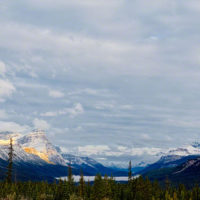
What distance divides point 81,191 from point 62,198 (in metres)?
17.1

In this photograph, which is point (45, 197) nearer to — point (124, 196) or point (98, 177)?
point (98, 177)

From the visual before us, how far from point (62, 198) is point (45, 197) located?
7.10 meters

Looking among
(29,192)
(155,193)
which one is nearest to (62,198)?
(29,192)

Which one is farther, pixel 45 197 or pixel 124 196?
pixel 124 196

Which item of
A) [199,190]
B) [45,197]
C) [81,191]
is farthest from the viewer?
[199,190]

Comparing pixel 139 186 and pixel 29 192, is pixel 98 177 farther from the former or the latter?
pixel 29 192

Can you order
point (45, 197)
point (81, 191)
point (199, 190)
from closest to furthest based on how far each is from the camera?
point (45, 197)
point (81, 191)
point (199, 190)

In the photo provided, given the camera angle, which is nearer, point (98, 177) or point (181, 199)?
point (98, 177)

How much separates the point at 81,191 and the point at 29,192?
28.0m

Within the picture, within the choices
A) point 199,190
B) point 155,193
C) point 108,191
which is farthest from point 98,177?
point 199,190

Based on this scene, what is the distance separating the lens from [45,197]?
5822 inches

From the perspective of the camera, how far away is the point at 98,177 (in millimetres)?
152625

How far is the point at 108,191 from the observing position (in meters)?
153

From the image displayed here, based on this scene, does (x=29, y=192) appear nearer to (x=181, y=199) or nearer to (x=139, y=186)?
(x=139, y=186)
